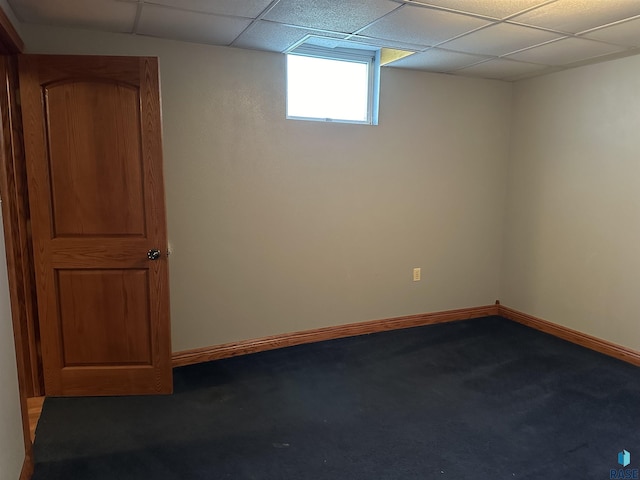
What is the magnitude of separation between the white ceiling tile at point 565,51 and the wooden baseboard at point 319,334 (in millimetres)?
2242

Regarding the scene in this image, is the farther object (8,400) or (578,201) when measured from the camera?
(578,201)

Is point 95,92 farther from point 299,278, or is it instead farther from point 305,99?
point 299,278

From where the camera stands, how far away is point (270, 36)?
114 inches

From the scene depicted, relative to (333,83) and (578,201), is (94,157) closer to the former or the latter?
(333,83)

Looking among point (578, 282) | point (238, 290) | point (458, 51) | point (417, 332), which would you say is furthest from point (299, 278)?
point (578, 282)

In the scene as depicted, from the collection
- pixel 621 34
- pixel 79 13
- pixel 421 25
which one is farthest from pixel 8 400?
pixel 621 34

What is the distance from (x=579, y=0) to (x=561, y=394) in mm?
2261

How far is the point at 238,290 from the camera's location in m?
3.45

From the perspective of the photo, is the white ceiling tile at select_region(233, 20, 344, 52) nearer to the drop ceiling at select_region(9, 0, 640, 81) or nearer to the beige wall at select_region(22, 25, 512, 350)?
the drop ceiling at select_region(9, 0, 640, 81)

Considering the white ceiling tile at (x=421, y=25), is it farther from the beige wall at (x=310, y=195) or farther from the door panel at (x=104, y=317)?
the door panel at (x=104, y=317)

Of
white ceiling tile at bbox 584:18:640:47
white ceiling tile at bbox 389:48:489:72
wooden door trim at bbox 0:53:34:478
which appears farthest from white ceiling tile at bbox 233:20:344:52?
white ceiling tile at bbox 584:18:640:47

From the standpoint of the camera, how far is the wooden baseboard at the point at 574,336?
3.45 m

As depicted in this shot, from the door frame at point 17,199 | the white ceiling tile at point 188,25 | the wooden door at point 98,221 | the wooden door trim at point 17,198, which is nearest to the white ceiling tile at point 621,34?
the white ceiling tile at point 188,25

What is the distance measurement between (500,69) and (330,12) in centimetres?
192
